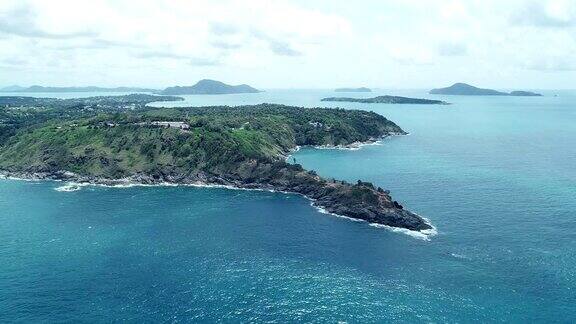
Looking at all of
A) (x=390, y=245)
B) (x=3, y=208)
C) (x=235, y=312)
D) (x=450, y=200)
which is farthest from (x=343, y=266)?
(x=3, y=208)

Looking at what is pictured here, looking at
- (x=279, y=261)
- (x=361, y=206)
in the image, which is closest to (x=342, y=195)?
(x=361, y=206)

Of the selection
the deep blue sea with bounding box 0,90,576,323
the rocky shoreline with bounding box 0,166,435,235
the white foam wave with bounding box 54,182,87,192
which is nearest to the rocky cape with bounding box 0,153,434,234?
the rocky shoreline with bounding box 0,166,435,235

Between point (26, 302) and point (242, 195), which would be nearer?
point (26, 302)

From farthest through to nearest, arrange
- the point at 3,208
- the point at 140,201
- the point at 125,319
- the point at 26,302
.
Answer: the point at 140,201 < the point at 3,208 < the point at 26,302 < the point at 125,319

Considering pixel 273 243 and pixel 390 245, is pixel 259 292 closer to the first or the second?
pixel 273 243

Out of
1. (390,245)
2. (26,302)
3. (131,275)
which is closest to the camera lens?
(26,302)

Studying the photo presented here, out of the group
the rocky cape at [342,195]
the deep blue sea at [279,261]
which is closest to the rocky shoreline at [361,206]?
the rocky cape at [342,195]

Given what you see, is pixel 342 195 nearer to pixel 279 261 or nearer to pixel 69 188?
pixel 279 261

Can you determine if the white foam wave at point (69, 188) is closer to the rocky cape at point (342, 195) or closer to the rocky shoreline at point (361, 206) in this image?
the rocky cape at point (342, 195)
